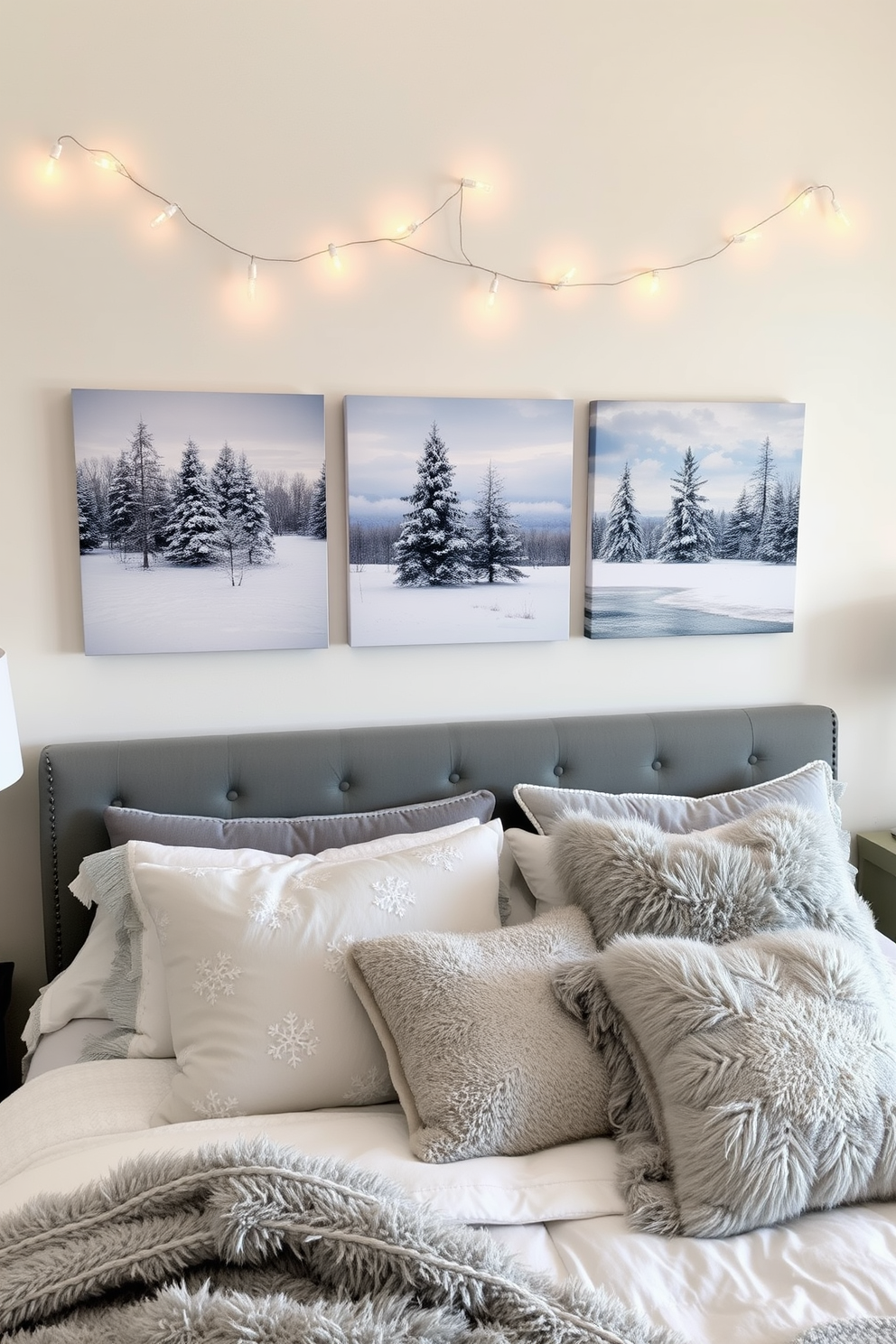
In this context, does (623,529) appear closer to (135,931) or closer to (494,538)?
(494,538)

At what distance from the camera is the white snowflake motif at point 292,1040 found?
5.31 feet

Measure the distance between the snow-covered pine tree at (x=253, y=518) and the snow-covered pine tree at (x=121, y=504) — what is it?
227 millimetres

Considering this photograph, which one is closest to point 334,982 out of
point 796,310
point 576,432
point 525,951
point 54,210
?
point 525,951

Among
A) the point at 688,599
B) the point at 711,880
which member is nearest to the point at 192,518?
the point at 688,599

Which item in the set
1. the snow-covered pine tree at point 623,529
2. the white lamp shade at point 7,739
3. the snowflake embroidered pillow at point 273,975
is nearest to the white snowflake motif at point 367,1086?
the snowflake embroidered pillow at point 273,975

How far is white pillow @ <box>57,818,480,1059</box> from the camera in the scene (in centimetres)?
181

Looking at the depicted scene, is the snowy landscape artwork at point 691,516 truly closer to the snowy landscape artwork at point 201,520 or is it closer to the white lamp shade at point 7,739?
the snowy landscape artwork at point 201,520

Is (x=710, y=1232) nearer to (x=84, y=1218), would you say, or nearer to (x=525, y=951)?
(x=525, y=951)

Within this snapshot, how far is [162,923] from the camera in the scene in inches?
68.4

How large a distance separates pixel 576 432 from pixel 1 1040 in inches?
72.7

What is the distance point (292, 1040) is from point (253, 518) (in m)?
1.11

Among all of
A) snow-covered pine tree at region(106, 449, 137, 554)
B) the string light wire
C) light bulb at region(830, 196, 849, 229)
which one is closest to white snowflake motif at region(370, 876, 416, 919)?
snow-covered pine tree at region(106, 449, 137, 554)

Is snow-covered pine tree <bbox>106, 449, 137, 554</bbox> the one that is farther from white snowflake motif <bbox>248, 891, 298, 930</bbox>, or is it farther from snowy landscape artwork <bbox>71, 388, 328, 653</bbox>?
white snowflake motif <bbox>248, 891, 298, 930</bbox>

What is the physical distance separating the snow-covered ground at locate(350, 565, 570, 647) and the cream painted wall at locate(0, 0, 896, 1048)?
57 mm
